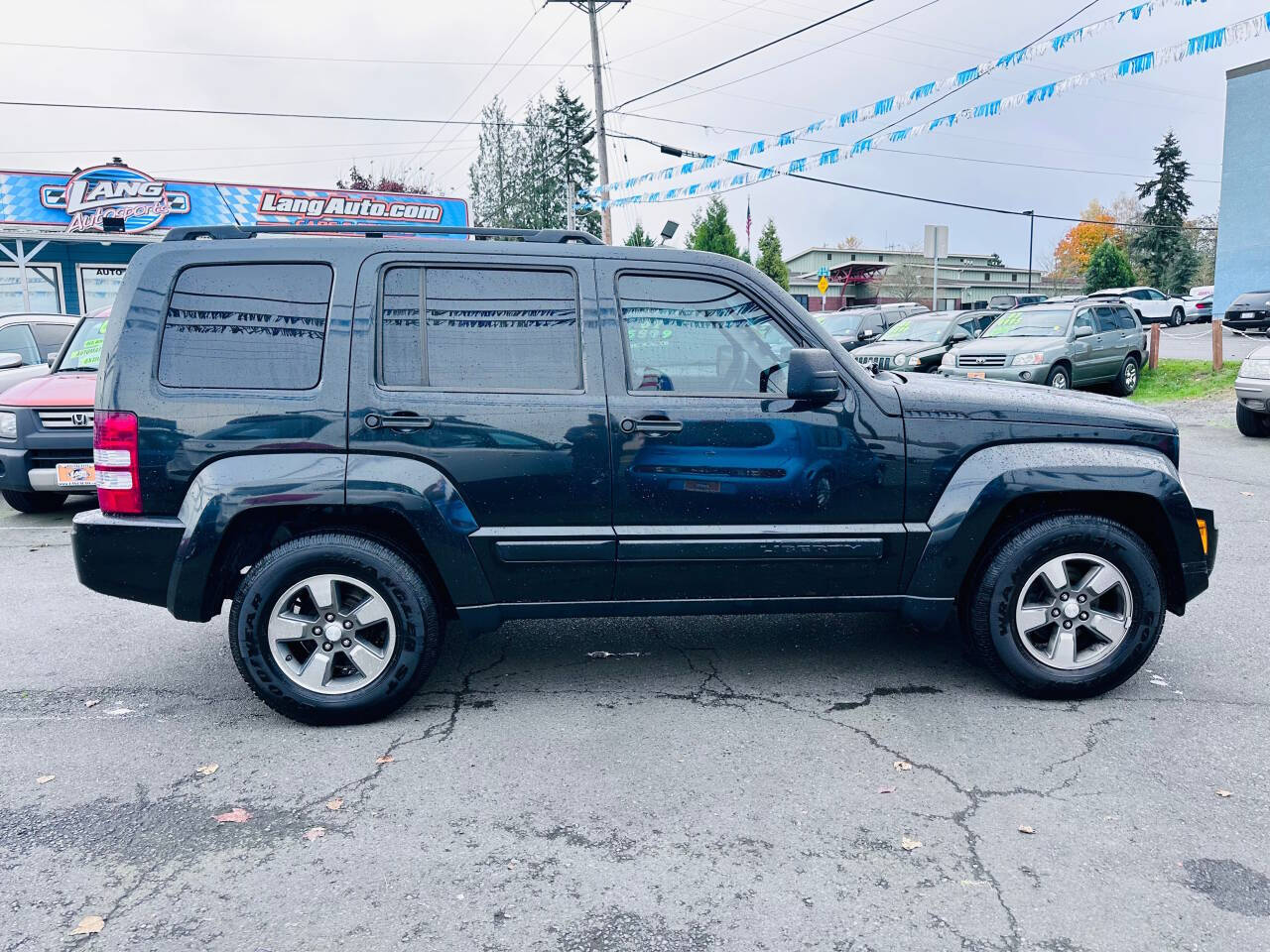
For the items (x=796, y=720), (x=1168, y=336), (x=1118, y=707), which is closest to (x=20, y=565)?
(x=796, y=720)

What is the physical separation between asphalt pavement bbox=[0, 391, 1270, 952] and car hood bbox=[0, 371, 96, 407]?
3326mm

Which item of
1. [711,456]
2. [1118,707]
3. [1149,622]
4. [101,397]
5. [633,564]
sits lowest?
[1118,707]

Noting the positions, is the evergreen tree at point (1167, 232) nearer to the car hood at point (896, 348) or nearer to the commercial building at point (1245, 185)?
the commercial building at point (1245, 185)

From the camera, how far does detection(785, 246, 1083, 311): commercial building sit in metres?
55.8

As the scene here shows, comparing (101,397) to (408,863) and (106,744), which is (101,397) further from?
(408,863)

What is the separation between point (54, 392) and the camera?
7977 millimetres

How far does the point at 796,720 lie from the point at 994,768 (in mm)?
794

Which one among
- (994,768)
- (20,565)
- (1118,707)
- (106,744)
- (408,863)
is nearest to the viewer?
(408,863)

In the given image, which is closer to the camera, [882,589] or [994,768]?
[994,768]

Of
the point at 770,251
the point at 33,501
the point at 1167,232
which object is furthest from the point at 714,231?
the point at 33,501

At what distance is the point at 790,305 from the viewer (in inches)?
161

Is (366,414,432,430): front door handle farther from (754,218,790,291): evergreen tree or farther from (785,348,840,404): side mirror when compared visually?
(754,218,790,291): evergreen tree

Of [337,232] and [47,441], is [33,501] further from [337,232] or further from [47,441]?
[337,232]

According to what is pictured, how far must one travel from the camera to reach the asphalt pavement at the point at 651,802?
268 centimetres
